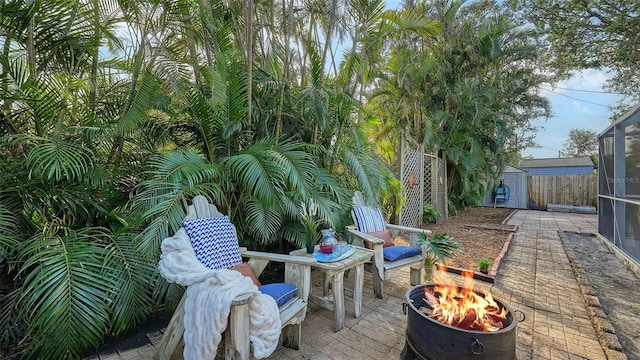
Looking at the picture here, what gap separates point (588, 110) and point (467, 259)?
48.5ft

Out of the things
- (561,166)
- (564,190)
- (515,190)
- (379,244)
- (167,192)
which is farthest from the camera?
(561,166)

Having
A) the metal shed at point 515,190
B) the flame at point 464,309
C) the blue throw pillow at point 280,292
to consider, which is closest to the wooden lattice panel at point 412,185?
the flame at point 464,309

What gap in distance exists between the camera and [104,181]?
2.22 meters

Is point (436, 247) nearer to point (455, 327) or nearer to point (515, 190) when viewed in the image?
point (455, 327)

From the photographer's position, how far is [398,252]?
2.88 metres

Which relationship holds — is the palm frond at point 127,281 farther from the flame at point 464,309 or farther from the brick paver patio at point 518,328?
the flame at point 464,309

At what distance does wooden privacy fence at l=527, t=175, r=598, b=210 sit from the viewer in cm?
1038

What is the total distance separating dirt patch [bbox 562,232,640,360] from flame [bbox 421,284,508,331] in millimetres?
1151

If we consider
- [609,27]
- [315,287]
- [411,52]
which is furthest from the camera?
[411,52]

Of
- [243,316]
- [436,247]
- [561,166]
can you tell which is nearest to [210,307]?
[243,316]

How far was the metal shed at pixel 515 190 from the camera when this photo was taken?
38.4ft

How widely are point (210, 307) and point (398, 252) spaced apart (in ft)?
6.55

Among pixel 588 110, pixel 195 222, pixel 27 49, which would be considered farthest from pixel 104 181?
pixel 588 110

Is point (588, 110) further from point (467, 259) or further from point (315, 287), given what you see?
point (315, 287)
